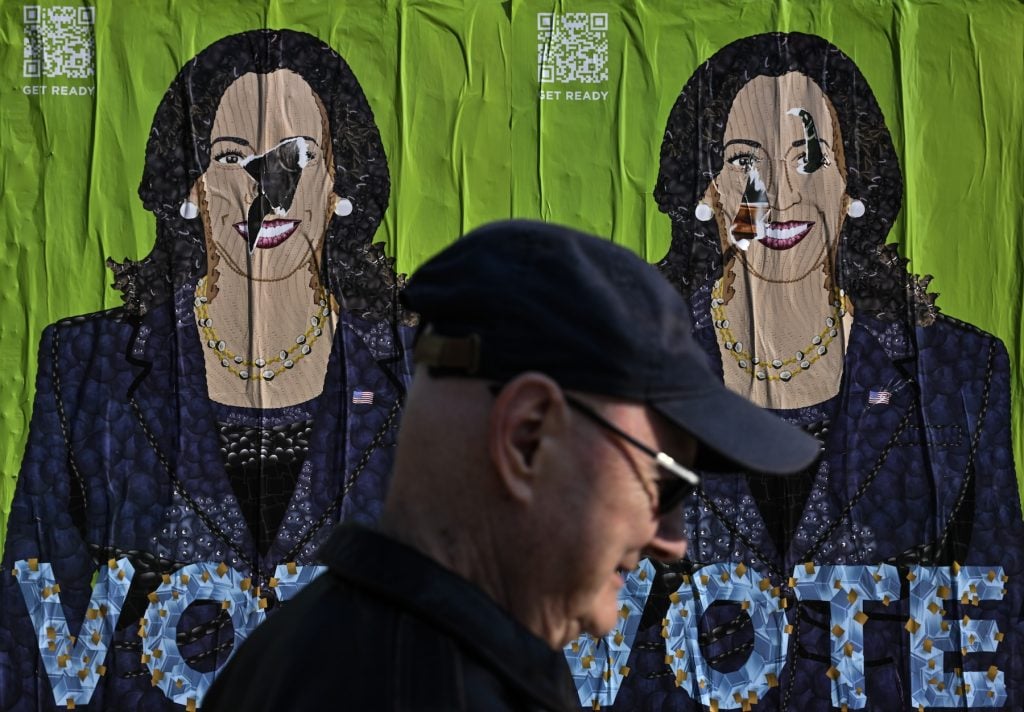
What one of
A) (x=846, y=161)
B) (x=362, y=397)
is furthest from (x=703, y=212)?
(x=362, y=397)

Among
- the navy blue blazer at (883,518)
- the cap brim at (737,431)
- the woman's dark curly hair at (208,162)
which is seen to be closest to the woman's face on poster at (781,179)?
the navy blue blazer at (883,518)

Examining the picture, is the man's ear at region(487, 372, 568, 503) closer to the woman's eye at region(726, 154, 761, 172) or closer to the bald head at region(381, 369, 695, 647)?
the bald head at region(381, 369, 695, 647)

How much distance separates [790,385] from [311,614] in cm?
264

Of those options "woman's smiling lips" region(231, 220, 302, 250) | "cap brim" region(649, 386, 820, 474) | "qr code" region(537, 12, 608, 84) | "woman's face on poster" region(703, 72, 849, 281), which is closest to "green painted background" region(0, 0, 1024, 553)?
"qr code" region(537, 12, 608, 84)

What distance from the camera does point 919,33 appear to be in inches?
131

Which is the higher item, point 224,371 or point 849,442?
point 224,371

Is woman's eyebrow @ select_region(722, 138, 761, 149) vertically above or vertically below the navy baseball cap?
above

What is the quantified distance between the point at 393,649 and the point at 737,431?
1.16ft

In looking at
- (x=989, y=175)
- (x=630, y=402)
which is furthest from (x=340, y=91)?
(x=630, y=402)

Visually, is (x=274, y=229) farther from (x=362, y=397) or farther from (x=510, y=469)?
(x=510, y=469)

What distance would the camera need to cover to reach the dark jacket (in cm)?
78

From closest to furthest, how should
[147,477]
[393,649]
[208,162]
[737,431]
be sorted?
[393,649]
[737,431]
[147,477]
[208,162]

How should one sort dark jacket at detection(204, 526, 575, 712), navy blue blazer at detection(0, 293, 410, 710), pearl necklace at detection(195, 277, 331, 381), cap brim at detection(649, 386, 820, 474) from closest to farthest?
dark jacket at detection(204, 526, 575, 712) < cap brim at detection(649, 386, 820, 474) < navy blue blazer at detection(0, 293, 410, 710) < pearl necklace at detection(195, 277, 331, 381)

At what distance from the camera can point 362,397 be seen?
3.26m
